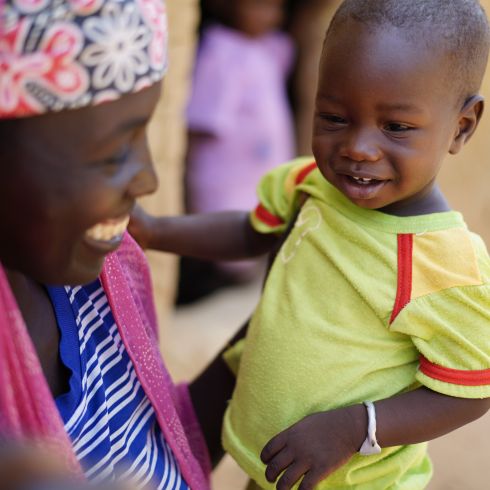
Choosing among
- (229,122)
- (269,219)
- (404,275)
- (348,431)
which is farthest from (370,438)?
(229,122)

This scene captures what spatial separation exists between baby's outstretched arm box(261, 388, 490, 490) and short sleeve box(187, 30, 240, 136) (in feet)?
10.0

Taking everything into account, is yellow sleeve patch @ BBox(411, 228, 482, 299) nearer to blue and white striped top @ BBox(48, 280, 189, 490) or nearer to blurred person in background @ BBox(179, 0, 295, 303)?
blue and white striped top @ BBox(48, 280, 189, 490)

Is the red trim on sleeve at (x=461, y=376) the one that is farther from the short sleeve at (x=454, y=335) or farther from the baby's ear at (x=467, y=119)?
the baby's ear at (x=467, y=119)

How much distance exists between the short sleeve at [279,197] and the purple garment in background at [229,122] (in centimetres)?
262

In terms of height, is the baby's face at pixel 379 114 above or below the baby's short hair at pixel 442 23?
below

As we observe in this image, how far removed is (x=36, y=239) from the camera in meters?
1.13

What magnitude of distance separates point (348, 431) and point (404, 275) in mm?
295

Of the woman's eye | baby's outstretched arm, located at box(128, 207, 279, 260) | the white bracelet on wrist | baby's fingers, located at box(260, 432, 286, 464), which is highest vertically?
the woman's eye

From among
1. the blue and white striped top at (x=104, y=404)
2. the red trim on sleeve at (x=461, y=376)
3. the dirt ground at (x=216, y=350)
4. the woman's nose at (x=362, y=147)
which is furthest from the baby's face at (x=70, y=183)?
the dirt ground at (x=216, y=350)

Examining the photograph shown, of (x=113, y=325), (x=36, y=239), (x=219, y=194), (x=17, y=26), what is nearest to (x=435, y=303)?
(x=113, y=325)

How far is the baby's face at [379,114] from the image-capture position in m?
1.49

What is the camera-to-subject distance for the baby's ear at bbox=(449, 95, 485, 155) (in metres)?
1.60

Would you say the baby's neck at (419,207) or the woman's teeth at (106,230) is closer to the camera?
the woman's teeth at (106,230)

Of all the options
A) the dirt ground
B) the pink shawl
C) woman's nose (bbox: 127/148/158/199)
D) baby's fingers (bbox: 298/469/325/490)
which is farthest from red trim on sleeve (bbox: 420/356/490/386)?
the dirt ground
